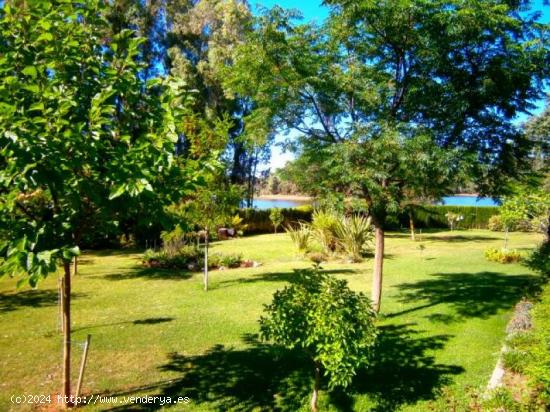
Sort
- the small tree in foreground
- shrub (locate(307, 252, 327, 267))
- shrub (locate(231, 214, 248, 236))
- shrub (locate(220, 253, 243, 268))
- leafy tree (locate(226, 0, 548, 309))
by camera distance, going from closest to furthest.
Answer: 1. the small tree in foreground
2. leafy tree (locate(226, 0, 548, 309))
3. shrub (locate(220, 253, 243, 268))
4. shrub (locate(307, 252, 327, 267))
5. shrub (locate(231, 214, 248, 236))

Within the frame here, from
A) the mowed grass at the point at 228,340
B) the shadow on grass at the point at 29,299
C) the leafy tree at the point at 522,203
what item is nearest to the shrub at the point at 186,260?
the mowed grass at the point at 228,340

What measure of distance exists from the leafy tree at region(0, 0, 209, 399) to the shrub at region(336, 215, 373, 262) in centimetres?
1341

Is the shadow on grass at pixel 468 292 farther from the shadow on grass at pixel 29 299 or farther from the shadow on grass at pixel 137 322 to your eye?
the shadow on grass at pixel 29 299

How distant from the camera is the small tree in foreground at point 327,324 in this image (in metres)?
4.06

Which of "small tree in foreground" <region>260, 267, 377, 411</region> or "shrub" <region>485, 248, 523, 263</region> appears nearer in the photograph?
"small tree in foreground" <region>260, 267, 377, 411</region>

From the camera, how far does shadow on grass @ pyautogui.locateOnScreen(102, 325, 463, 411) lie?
16.4 ft

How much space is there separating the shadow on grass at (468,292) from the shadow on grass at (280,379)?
8.25ft

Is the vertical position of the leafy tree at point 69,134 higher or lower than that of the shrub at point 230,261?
higher

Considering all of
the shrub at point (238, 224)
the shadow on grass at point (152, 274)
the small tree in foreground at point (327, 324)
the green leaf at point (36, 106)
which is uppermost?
the green leaf at point (36, 106)

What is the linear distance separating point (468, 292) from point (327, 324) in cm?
820

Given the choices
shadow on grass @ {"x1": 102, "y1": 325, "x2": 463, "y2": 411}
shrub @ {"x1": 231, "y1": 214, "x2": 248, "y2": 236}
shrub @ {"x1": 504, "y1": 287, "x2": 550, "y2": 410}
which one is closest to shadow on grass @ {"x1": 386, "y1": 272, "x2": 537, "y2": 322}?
shadow on grass @ {"x1": 102, "y1": 325, "x2": 463, "y2": 411}

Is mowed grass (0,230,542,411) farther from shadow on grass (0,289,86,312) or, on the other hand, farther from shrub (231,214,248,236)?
shrub (231,214,248,236)

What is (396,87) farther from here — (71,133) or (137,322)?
(137,322)

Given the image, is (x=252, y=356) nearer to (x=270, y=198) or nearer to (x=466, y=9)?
(x=466, y=9)
